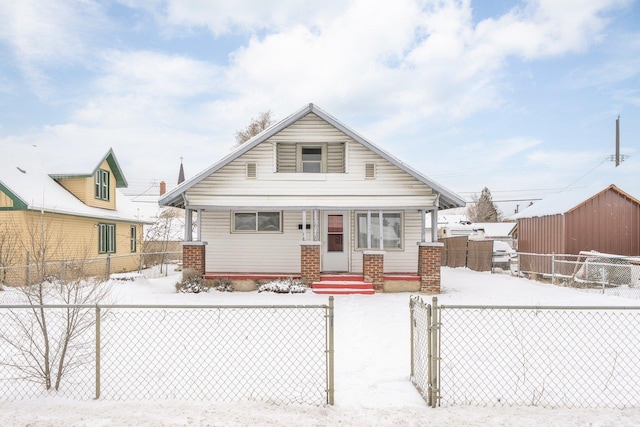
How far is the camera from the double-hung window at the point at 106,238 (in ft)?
66.2

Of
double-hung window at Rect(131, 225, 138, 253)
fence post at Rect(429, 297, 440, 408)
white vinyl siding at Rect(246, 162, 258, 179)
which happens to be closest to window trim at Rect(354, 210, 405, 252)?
white vinyl siding at Rect(246, 162, 258, 179)

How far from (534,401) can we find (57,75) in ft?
70.7

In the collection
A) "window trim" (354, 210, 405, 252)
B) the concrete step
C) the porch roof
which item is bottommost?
the concrete step

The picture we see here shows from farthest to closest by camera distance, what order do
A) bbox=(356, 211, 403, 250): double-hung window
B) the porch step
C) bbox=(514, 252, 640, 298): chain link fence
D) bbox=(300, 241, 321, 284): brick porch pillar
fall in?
bbox=(356, 211, 403, 250): double-hung window < bbox=(514, 252, 640, 298): chain link fence < bbox=(300, 241, 321, 284): brick porch pillar < the porch step

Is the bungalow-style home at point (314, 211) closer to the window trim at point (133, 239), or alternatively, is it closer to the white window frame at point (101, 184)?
A: the white window frame at point (101, 184)

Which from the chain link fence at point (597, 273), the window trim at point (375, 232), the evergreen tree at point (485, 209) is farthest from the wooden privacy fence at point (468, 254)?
the evergreen tree at point (485, 209)

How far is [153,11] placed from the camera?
13.7 m

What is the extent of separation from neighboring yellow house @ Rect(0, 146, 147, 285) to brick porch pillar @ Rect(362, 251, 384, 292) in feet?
27.5

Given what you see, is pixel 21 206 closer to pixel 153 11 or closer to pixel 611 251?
pixel 153 11

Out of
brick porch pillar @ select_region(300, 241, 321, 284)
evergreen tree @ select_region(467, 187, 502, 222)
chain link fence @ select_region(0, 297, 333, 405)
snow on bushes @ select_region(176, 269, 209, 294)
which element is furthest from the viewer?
evergreen tree @ select_region(467, 187, 502, 222)

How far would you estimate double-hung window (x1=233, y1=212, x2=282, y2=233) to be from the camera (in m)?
14.9

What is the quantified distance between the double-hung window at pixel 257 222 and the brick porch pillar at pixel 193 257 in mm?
1493

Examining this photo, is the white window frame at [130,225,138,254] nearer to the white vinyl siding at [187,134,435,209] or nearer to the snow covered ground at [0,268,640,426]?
the white vinyl siding at [187,134,435,209]

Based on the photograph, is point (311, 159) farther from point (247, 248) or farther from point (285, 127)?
point (247, 248)
